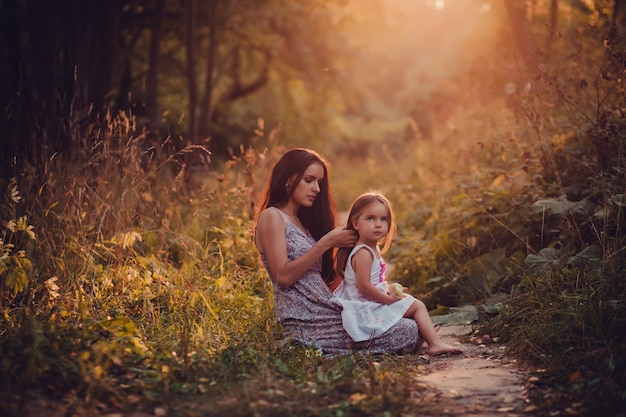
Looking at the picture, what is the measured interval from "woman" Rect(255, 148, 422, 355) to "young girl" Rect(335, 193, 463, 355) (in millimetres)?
63

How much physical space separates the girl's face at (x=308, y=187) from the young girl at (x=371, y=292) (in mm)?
289

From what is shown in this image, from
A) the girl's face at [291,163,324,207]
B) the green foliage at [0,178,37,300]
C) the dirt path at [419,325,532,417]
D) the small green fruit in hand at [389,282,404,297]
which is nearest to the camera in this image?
the dirt path at [419,325,532,417]

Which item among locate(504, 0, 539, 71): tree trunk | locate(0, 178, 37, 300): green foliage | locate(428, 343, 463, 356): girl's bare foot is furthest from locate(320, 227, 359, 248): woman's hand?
locate(504, 0, 539, 71): tree trunk

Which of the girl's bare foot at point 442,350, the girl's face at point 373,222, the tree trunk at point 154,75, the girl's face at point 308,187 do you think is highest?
the tree trunk at point 154,75

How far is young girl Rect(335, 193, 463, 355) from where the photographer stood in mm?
4184

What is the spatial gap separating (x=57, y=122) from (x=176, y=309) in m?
3.44

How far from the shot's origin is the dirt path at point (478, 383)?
10.2 ft

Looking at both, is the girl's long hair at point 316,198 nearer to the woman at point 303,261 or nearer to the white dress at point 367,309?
the woman at point 303,261

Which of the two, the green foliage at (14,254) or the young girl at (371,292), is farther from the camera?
the young girl at (371,292)

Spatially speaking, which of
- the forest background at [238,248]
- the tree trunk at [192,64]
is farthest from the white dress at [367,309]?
the tree trunk at [192,64]

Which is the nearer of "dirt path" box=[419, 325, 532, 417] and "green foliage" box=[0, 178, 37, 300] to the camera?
"dirt path" box=[419, 325, 532, 417]

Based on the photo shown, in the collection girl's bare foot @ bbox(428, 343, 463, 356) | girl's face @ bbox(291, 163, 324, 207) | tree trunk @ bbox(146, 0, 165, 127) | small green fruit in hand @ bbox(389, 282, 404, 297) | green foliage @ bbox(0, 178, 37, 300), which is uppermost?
tree trunk @ bbox(146, 0, 165, 127)

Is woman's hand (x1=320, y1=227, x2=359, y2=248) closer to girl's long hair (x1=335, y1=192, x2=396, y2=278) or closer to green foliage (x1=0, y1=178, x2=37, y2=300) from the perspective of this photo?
girl's long hair (x1=335, y1=192, x2=396, y2=278)

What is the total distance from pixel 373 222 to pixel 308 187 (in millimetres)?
489
